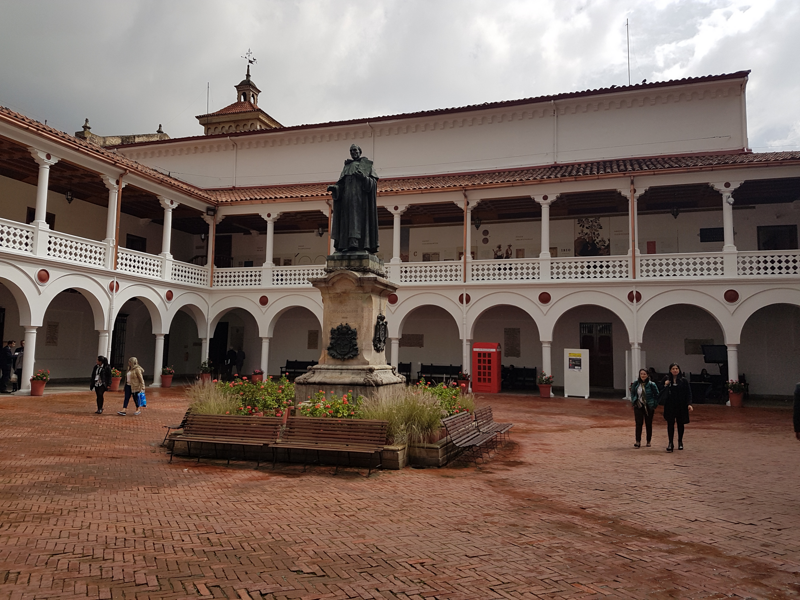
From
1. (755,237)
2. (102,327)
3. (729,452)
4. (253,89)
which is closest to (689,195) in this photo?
(755,237)

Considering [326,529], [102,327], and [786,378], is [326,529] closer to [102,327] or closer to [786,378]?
[102,327]

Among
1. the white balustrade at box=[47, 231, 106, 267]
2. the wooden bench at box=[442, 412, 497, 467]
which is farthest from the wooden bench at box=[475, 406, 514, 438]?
the white balustrade at box=[47, 231, 106, 267]

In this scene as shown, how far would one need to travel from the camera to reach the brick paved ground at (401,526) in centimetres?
411

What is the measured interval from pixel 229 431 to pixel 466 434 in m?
3.71

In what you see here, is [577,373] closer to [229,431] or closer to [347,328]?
[347,328]

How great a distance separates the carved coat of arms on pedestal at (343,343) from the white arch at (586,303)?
12248 millimetres

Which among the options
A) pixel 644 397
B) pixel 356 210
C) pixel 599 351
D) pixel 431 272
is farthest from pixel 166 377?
pixel 644 397

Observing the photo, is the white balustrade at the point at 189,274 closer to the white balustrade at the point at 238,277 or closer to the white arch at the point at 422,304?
the white balustrade at the point at 238,277

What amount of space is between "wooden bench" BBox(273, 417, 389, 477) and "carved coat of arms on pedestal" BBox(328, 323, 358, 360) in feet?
7.08

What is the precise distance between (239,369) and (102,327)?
888cm

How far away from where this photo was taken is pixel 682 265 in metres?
19.7

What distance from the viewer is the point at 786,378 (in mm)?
21047

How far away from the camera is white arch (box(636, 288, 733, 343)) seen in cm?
1911

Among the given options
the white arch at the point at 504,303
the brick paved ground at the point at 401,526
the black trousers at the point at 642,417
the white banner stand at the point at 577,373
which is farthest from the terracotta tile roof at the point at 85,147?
the black trousers at the point at 642,417
